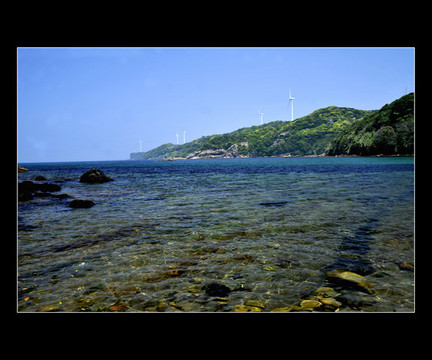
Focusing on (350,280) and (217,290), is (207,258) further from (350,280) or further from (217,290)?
(350,280)

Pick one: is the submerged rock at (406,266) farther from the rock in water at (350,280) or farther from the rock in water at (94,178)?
the rock in water at (94,178)

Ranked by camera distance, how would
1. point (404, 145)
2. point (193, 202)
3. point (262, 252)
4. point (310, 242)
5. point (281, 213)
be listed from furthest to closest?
point (404, 145), point (193, 202), point (281, 213), point (310, 242), point (262, 252)

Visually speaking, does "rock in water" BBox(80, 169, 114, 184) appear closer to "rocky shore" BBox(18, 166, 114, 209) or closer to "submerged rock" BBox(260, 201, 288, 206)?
"rocky shore" BBox(18, 166, 114, 209)

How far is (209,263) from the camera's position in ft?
23.8

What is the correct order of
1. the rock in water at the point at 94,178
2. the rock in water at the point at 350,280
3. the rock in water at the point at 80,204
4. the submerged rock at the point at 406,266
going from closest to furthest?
1. the rock in water at the point at 350,280
2. the submerged rock at the point at 406,266
3. the rock in water at the point at 80,204
4. the rock in water at the point at 94,178

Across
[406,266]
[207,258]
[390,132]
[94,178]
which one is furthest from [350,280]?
[390,132]

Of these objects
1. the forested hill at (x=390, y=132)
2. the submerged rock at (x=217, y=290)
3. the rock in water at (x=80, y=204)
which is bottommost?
the submerged rock at (x=217, y=290)

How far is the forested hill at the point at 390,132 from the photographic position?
110 m

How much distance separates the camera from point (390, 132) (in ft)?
380

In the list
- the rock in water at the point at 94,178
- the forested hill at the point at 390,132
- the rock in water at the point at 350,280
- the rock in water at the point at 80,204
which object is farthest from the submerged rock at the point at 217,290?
the forested hill at the point at 390,132

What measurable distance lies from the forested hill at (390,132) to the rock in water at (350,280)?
4761 inches

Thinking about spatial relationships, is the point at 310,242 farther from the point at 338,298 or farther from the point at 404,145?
the point at 404,145
